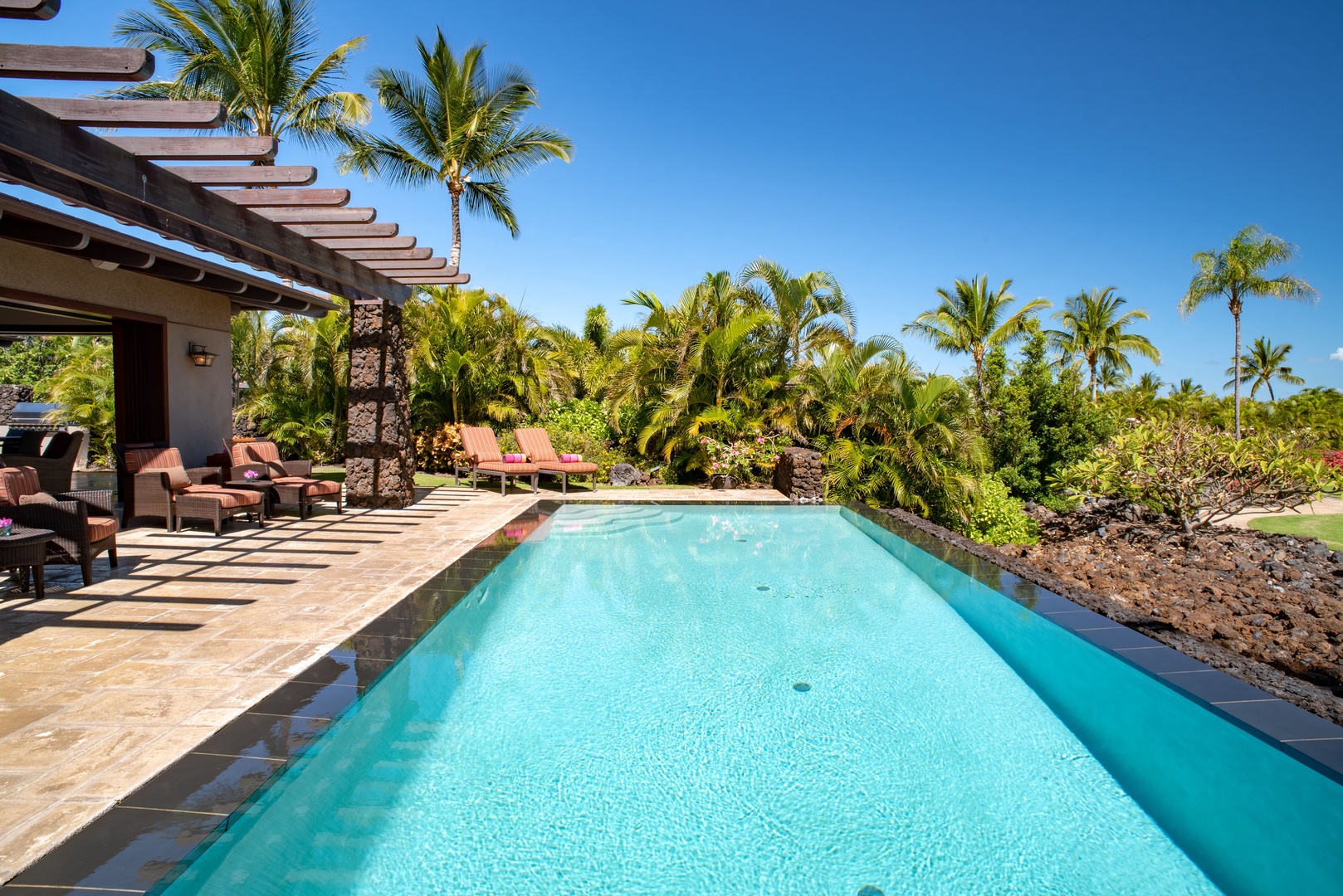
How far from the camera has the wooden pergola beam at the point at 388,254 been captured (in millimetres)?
7801

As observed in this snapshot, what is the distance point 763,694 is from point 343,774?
7.58 feet

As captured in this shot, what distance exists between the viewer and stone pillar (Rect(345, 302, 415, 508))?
9852 millimetres

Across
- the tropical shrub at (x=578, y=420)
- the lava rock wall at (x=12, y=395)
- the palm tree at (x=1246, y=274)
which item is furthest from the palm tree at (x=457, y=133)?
the palm tree at (x=1246, y=274)

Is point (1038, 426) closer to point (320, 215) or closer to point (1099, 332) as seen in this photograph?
point (320, 215)

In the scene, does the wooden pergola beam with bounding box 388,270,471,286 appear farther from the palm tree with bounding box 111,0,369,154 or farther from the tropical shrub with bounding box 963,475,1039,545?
Result: the tropical shrub with bounding box 963,475,1039,545

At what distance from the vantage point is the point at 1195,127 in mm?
20016

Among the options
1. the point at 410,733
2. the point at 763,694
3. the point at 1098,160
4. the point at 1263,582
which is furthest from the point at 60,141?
the point at 1098,160

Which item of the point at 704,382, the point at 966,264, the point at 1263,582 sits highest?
the point at 966,264

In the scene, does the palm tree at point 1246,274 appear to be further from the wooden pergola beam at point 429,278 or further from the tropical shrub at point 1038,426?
the wooden pergola beam at point 429,278

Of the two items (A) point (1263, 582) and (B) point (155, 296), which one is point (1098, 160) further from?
(B) point (155, 296)

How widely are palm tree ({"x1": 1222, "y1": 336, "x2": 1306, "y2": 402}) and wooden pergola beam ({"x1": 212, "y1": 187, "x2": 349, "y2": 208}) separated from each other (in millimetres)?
48150

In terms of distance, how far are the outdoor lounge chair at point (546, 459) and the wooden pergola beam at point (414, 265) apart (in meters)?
3.94

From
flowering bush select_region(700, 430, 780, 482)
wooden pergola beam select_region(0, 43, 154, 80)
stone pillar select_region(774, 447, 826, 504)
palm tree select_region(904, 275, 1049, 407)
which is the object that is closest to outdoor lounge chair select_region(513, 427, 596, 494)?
flowering bush select_region(700, 430, 780, 482)

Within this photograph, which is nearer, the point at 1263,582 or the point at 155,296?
the point at 1263,582
